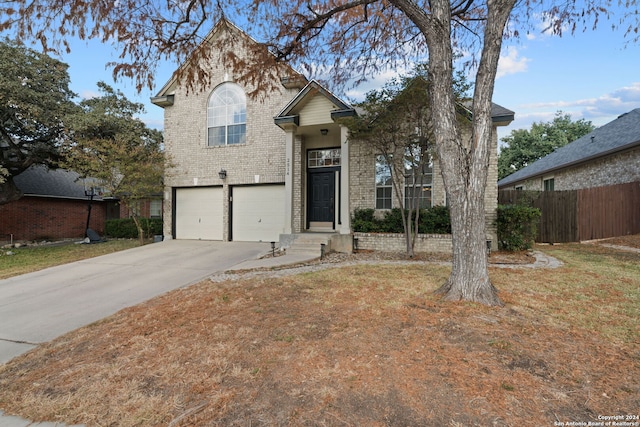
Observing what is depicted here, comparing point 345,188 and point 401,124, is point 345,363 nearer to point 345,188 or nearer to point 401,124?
point 401,124

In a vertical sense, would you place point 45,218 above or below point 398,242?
above

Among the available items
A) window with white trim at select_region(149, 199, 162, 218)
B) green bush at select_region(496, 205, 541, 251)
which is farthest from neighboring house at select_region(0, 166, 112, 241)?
green bush at select_region(496, 205, 541, 251)

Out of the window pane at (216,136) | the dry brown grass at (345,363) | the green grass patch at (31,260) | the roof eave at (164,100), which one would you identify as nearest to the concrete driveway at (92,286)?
the dry brown grass at (345,363)

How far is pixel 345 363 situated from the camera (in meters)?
2.67

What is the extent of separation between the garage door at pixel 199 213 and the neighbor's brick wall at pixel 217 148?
355 mm

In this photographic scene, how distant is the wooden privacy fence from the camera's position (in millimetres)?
11109

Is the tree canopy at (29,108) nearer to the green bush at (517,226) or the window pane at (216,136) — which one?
the window pane at (216,136)

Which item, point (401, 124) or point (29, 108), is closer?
point (401, 124)

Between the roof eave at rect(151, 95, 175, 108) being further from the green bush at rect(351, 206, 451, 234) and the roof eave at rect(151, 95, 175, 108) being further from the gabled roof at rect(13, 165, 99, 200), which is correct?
the green bush at rect(351, 206, 451, 234)

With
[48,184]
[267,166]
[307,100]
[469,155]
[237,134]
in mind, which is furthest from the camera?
[48,184]

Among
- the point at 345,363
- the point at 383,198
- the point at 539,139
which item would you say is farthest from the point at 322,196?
the point at 539,139

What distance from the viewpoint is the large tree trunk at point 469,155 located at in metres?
4.10

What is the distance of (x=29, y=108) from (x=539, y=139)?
36.5 metres

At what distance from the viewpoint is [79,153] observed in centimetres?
1148
